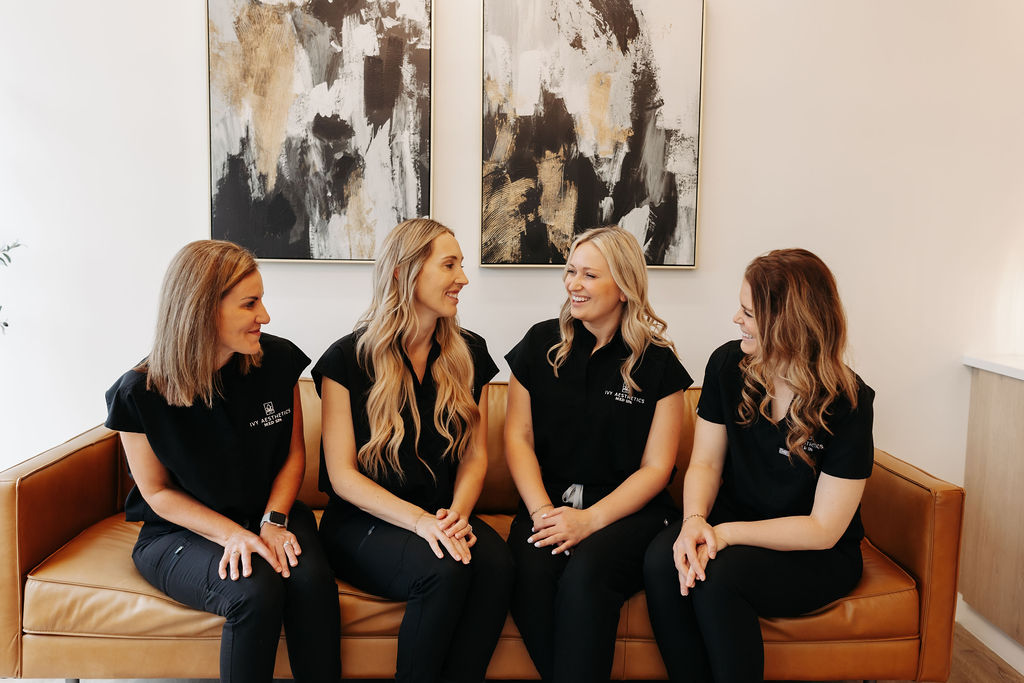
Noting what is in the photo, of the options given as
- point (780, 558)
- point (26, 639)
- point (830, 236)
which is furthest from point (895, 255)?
point (26, 639)

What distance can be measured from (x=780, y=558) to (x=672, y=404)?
54 centimetres

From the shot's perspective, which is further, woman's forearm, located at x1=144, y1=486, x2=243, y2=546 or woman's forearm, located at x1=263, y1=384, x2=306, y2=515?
woman's forearm, located at x1=263, y1=384, x2=306, y2=515

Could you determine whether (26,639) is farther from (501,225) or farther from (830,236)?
(830,236)

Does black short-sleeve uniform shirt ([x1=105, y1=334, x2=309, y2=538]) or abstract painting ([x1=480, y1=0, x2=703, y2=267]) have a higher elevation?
abstract painting ([x1=480, y1=0, x2=703, y2=267])

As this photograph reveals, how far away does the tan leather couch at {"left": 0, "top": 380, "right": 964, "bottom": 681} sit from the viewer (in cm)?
189

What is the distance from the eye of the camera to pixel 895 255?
2785mm

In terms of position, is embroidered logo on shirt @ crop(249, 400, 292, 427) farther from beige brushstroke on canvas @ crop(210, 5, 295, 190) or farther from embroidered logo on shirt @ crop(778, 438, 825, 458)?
embroidered logo on shirt @ crop(778, 438, 825, 458)

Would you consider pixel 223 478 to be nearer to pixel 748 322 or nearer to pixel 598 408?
pixel 598 408

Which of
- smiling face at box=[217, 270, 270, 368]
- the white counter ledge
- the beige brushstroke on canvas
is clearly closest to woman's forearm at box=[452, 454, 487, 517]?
smiling face at box=[217, 270, 270, 368]

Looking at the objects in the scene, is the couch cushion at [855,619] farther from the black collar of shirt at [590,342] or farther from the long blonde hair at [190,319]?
the long blonde hair at [190,319]

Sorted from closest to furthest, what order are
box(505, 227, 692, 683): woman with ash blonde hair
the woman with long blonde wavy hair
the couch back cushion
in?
the woman with long blonde wavy hair
box(505, 227, 692, 683): woman with ash blonde hair
the couch back cushion

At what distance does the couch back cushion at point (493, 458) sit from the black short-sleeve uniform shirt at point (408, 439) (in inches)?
Answer: 13.3

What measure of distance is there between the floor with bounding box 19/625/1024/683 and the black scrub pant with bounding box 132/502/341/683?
668 mm

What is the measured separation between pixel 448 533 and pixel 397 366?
0.50m
